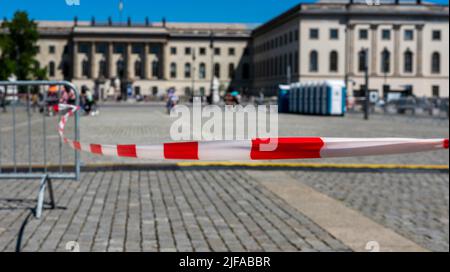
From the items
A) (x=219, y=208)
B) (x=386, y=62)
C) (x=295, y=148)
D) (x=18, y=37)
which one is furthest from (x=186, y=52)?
(x=386, y=62)

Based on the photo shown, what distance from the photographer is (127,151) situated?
8.32 ft

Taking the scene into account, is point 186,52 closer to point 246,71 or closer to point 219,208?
point 246,71

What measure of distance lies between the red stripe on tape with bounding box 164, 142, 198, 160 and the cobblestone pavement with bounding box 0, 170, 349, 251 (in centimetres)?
186

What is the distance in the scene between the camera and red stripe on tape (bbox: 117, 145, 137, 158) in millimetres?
2442

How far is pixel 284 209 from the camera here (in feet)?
24.4

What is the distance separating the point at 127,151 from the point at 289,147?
0.90 m

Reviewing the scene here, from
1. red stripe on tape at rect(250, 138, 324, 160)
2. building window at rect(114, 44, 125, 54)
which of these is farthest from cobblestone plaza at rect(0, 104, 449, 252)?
building window at rect(114, 44, 125, 54)

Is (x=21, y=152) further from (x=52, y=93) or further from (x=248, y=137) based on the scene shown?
(x=248, y=137)

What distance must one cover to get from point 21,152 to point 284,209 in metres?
7.87

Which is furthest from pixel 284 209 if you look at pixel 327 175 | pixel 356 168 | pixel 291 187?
pixel 356 168

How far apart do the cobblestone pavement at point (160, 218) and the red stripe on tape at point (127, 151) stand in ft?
4.07

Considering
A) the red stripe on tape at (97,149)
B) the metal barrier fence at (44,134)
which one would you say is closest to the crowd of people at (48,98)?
the metal barrier fence at (44,134)

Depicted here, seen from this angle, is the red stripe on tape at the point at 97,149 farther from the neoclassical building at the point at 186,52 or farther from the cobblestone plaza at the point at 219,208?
the neoclassical building at the point at 186,52

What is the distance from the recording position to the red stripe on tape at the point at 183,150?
77.2 inches
